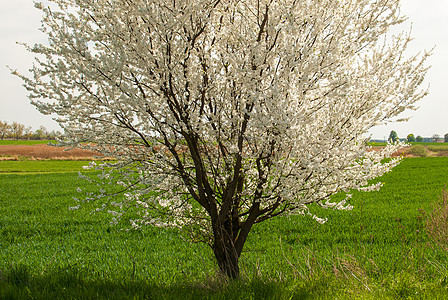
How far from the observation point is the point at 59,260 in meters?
7.68

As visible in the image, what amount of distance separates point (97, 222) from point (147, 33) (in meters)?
10.5

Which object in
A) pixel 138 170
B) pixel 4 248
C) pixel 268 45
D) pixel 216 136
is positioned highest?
pixel 268 45

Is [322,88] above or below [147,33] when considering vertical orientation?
below

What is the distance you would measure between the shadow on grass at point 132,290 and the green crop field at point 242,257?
0.01m

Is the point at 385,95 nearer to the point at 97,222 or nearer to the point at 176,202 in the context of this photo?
the point at 176,202

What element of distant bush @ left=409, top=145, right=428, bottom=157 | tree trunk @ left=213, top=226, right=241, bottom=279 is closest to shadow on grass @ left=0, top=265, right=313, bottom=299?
Result: tree trunk @ left=213, top=226, right=241, bottom=279

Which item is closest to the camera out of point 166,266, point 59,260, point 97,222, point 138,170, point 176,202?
point 138,170

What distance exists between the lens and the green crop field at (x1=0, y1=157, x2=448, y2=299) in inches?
156

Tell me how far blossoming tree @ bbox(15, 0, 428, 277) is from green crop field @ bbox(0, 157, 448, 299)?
99 centimetres

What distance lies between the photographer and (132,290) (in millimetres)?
3906

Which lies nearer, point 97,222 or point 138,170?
point 138,170

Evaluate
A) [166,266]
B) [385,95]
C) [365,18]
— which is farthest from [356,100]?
[166,266]

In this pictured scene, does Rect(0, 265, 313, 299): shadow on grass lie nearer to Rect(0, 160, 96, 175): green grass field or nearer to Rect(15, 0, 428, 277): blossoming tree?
Rect(15, 0, 428, 277): blossoming tree

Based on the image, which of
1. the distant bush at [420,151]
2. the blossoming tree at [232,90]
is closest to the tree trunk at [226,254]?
the blossoming tree at [232,90]
